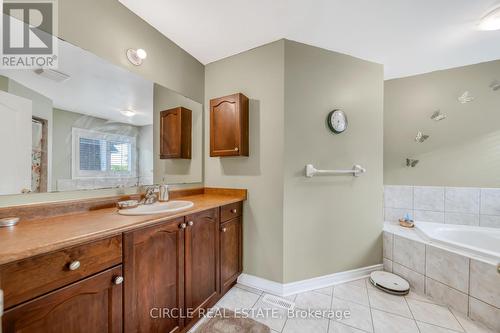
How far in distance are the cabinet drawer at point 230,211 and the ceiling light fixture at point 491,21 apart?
99.5 inches

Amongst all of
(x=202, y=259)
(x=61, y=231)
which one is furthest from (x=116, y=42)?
(x=202, y=259)

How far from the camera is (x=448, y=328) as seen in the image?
134 centimetres

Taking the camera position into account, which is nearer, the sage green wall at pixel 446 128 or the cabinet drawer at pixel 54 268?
the cabinet drawer at pixel 54 268

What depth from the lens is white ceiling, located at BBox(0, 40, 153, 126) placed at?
1.07m

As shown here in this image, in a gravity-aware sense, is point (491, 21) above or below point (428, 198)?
above

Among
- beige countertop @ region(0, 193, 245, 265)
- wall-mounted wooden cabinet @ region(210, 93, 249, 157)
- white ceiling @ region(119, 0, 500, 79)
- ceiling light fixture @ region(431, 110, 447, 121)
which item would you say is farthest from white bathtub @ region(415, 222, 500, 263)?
beige countertop @ region(0, 193, 245, 265)

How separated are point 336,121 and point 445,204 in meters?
1.76

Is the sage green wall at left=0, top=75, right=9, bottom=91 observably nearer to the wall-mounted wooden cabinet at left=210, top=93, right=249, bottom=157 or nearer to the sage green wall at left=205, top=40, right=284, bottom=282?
the wall-mounted wooden cabinet at left=210, top=93, right=249, bottom=157

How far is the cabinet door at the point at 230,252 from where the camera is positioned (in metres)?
1.63

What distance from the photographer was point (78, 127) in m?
1.17

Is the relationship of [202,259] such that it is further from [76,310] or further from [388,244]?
[388,244]

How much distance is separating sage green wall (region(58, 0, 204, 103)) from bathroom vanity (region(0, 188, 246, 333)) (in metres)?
1.04

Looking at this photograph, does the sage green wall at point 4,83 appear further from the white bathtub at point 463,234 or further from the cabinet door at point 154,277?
the white bathtub at point 463,234

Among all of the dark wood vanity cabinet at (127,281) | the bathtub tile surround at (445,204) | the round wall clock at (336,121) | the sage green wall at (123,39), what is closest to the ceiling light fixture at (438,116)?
the bathtub tile surround at (445,204)
